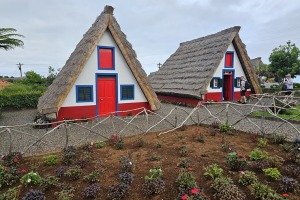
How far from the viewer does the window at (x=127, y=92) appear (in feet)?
39.2

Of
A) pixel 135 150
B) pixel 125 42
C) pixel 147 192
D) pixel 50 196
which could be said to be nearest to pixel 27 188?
pixel 50 196

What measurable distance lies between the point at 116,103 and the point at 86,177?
24.1 ft

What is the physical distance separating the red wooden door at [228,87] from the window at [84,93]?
37.6 ft

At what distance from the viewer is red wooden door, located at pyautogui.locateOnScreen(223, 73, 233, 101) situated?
17.4m

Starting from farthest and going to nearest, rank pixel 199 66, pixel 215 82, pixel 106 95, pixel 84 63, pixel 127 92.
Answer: pixel 199 66 → pixel 215 82 → pixel 127 92 → pixel 106 95 → pixel 84 63

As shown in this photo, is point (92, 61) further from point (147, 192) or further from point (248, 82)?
point (248, 82)

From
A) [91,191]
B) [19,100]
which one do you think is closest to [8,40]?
[19,100]

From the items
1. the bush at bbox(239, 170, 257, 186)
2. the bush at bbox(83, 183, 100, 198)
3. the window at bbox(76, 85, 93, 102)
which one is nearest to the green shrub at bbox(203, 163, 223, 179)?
the bush at bbox(239, 170, 257, 186)

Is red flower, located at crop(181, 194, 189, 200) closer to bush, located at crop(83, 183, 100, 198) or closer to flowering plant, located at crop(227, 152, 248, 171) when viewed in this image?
bush, located at crop(83, 183, 100, 198)

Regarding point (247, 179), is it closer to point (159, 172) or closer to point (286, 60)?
point (159, 172)

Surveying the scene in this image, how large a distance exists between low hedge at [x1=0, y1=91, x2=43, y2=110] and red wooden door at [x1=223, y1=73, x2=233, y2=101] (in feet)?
50.8

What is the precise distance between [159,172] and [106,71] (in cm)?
783

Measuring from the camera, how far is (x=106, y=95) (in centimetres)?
1158

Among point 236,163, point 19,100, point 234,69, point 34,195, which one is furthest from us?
point 234,69
